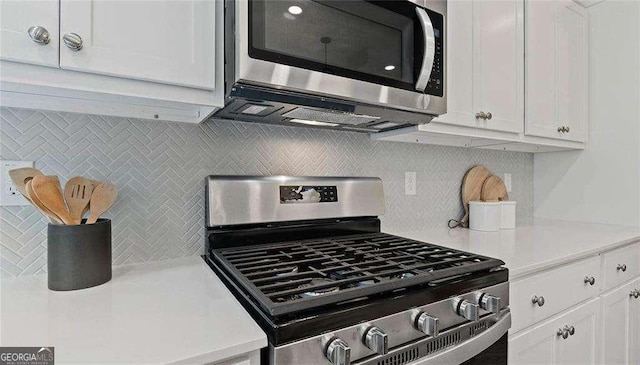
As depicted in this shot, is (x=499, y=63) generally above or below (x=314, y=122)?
above

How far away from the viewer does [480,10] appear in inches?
60.9

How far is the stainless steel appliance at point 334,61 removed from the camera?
2.91 feet

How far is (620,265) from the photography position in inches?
64.7

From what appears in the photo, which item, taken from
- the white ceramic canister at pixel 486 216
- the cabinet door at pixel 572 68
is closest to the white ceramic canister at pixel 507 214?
the white ceramic canister at pixel 486 216

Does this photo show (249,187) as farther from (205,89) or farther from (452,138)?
(452,138)

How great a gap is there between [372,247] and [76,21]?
1.08 meters

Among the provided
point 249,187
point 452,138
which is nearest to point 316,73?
point 249,187

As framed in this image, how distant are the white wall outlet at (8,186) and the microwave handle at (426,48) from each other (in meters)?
1.24

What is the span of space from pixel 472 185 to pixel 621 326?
96cm

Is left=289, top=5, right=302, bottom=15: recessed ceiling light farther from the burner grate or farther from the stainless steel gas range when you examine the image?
the burner grate

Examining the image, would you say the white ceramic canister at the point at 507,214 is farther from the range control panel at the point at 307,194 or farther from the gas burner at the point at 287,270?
the gas burner at the point at 287,270

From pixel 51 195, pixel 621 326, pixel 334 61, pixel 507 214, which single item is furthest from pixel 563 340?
pixel 51 195

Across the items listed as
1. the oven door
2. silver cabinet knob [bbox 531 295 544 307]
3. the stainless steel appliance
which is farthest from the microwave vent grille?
silver cabinet knob [bbox 531 295 544 307]

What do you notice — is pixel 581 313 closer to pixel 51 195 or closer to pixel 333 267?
pixel 333 267
